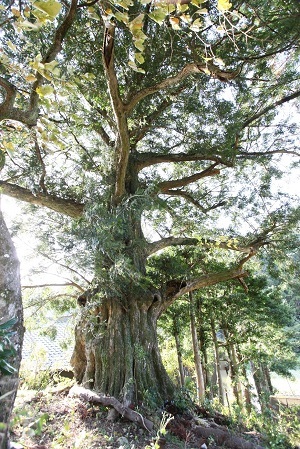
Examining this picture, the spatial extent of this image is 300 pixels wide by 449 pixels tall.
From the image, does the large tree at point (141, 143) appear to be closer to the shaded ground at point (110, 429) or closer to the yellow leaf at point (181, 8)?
the shaded ground at point (110, 429)

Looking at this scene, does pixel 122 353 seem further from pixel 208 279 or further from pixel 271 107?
pixel 271 107

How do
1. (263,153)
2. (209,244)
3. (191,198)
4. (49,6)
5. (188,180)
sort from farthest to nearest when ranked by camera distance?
(191,198) < (188,180) < (263,153) < (209,244) < (49,6)

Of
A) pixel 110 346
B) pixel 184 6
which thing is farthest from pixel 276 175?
pixel 184 6

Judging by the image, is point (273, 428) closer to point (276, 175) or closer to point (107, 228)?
point (107, 228)

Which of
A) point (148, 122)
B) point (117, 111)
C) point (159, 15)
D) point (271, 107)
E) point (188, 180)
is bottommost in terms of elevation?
point (159, 15)

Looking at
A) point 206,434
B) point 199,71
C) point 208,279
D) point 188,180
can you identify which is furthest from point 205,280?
point 199,71

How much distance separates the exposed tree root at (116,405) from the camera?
125 inches

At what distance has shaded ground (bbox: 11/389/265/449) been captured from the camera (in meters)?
2.72

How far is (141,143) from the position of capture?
6.54 m

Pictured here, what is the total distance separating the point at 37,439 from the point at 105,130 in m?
5.21

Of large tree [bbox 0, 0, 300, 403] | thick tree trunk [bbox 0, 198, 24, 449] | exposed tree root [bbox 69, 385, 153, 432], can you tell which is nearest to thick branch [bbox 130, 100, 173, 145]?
large tree [bbox 0, 0, 300, 403]

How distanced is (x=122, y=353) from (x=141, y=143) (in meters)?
4.41

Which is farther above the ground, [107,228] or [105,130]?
[105,130]

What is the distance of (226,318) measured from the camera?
8484 millimetres
